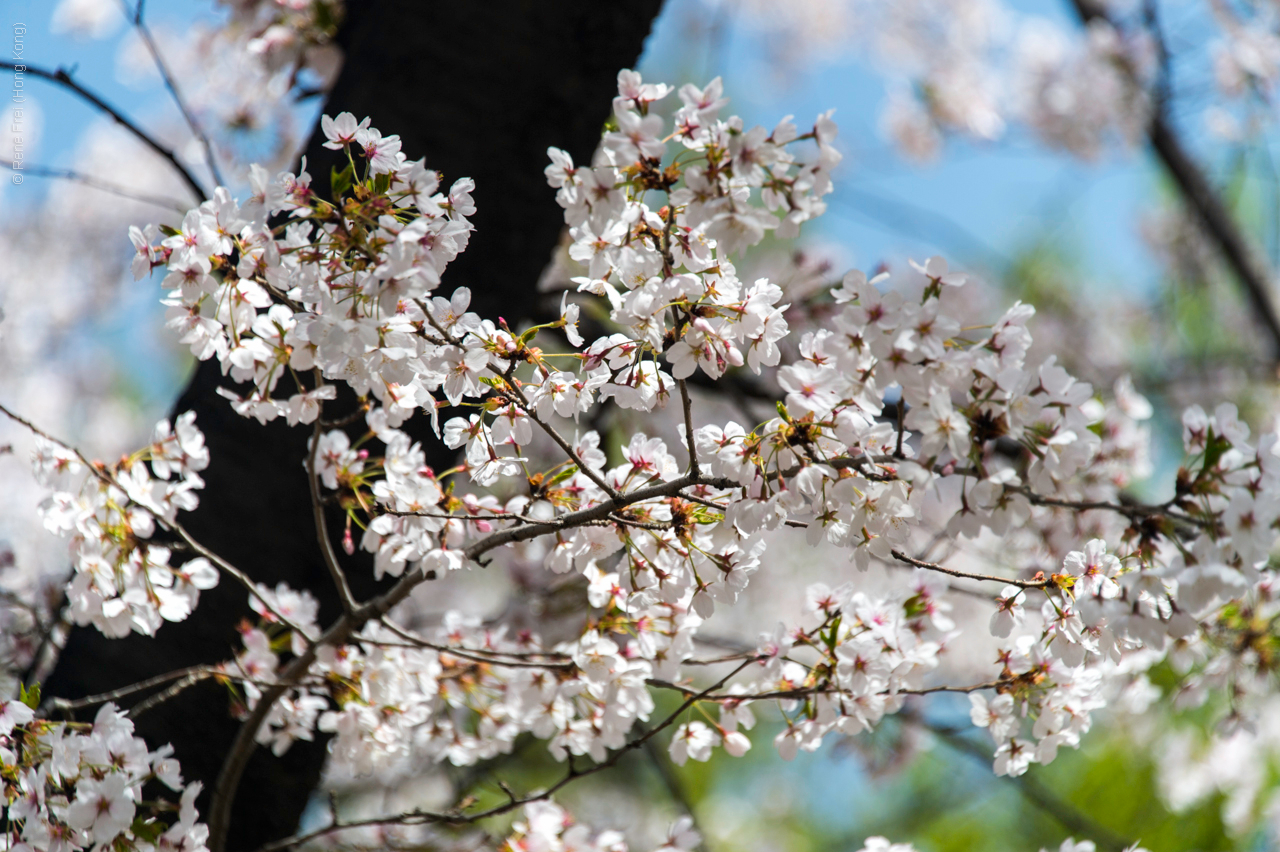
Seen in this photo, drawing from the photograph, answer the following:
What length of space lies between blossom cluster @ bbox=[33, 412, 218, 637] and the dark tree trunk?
10.9 inches

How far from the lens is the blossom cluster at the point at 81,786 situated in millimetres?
925

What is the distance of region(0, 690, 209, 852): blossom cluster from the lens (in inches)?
36.4

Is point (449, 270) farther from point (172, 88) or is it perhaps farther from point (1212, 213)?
point (1212, 213)

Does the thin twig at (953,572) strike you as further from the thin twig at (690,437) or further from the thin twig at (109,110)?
the thin twig at (109,110)

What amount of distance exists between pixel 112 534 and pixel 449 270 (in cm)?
63

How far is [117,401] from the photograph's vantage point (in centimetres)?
689

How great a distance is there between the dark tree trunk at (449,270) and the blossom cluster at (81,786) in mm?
399

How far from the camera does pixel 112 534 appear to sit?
1089 mm

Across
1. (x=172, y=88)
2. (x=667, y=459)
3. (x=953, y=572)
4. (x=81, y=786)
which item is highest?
(x=172, y=88)

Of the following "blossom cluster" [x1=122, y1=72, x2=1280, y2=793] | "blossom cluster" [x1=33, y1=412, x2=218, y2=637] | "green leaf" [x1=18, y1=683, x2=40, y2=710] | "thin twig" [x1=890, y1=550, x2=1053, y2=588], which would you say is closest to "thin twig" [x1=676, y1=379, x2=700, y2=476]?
"blossom cluster" [x1=122, y1=72, x2=1280, y2=793]

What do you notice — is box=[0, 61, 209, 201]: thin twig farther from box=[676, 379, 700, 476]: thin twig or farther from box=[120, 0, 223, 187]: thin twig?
box=[676, 379, 700, 476]: thin twig

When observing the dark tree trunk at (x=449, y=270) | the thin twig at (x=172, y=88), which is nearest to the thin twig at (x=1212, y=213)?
the dark tree trunk at (x=449, y=270)

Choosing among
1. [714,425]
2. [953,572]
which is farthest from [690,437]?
[953,572]

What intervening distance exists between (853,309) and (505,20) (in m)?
1.06
